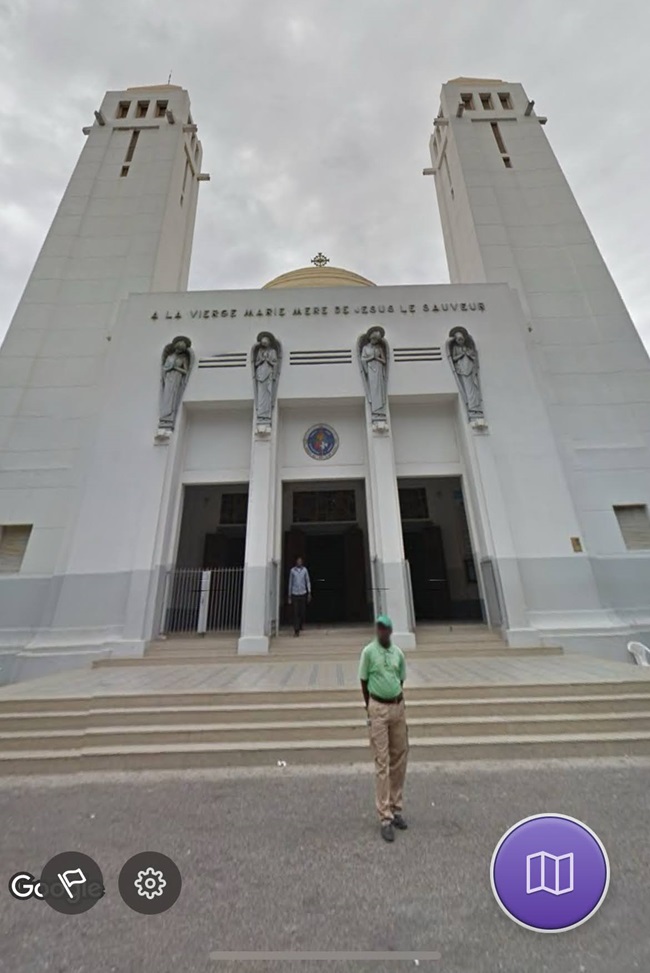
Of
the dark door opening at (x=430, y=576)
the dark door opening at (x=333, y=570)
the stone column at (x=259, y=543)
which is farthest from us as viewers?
the dark door opening at (x=430, y=576)

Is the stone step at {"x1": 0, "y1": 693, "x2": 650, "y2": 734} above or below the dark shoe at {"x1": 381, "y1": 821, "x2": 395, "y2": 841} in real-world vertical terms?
above

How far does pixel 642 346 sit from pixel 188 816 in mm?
15428

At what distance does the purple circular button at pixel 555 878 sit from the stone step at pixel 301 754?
2.39 meters

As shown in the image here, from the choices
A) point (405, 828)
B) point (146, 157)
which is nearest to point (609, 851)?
point (405, 828)

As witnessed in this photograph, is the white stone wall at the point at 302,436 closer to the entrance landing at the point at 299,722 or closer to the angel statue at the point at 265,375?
the angel statue at the point at 265,375

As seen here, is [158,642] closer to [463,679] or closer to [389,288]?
[463,679]

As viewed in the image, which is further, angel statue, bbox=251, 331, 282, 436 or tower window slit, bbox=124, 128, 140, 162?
tower window slit, bbox=124, 128, 140, 162

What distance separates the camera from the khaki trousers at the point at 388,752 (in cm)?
300

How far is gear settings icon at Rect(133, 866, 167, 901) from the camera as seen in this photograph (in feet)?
8.05

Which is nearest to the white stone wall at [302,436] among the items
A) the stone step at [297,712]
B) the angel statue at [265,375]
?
the angel statue at [265,375]

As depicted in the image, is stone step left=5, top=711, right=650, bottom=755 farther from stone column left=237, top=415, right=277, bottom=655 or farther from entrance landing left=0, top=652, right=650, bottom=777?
stone column left=237, top=415, right=277, bottom=655

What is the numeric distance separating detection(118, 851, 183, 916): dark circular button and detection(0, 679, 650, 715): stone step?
252 cm

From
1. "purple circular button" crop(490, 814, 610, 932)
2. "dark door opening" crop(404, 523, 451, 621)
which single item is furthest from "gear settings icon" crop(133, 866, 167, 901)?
"dark door opening" crop(404, 523, 451, 621)

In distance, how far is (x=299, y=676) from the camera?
254 inches
